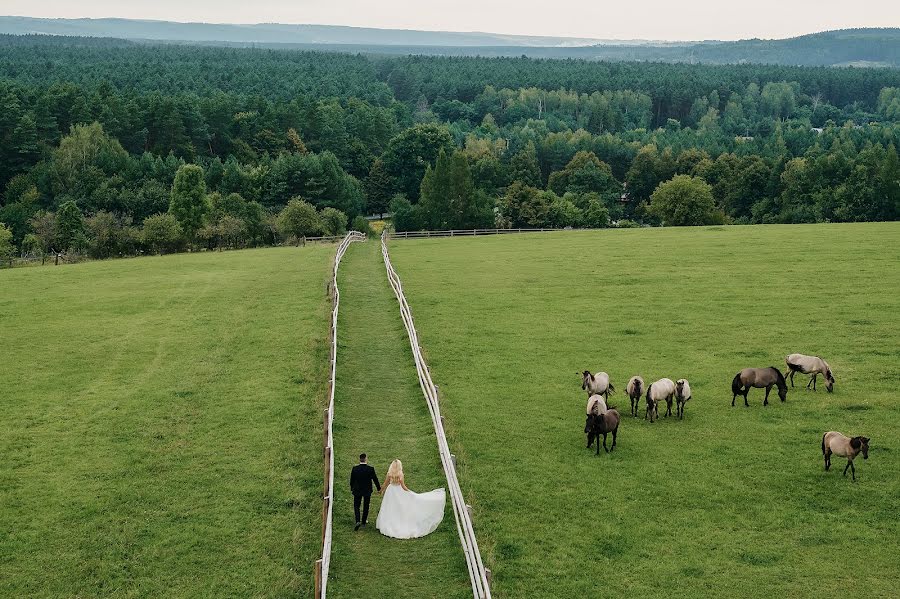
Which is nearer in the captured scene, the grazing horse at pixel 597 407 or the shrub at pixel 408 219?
the grazing horse at pixel 597 407

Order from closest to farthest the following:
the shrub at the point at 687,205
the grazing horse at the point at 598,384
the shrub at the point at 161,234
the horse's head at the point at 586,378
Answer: the grazing horse at the point at 598,384 < the horse's head at the point at 586,378 < the shrub at the point at 161,234 < the shrub at the point at 687,205

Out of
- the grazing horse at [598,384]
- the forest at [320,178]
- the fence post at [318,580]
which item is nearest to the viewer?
the fence post at [318,580]

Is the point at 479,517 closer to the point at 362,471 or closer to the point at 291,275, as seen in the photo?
the point at 362,471

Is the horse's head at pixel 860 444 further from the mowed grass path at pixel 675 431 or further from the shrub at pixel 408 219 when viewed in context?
the shrub at pixel 408 219

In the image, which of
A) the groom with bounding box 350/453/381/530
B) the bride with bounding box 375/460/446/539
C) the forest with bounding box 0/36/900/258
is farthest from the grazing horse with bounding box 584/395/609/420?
the forest with bounding box 0/36/900/258

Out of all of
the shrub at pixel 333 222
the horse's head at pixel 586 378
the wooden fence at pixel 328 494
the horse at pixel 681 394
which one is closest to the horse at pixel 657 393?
the horse at pixel 681 394

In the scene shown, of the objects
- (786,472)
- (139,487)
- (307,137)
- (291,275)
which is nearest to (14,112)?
(307,137)
